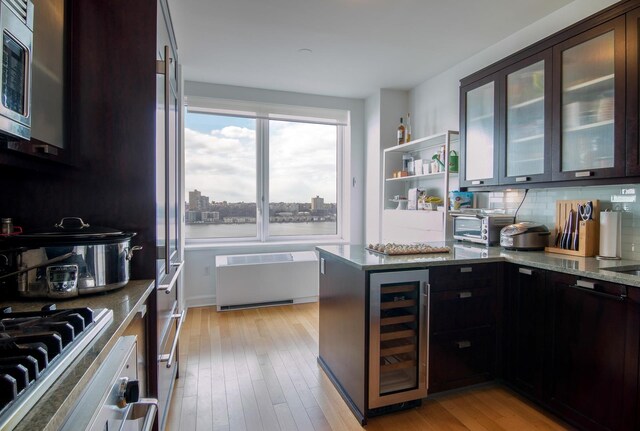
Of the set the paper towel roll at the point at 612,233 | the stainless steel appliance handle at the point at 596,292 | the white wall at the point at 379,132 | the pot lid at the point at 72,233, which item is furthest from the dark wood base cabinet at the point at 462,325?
the white wall at the point at 379,132

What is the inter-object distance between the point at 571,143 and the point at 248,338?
9.48 ft

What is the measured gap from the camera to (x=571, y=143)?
6.94ft

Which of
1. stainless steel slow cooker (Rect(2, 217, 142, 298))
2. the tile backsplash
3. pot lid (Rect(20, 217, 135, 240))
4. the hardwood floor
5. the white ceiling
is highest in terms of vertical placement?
the white ceiling

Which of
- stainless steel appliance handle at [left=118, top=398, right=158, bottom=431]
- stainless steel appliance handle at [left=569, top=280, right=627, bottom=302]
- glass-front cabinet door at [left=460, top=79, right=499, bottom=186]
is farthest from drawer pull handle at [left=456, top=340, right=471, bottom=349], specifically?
stainless steel appliance handle at [left=118, top=398, right=158, bottom=431]

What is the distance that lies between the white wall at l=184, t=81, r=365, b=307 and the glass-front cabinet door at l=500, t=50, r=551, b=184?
7.69ft

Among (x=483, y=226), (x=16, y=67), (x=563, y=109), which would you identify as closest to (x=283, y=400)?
(x=483, y=226)

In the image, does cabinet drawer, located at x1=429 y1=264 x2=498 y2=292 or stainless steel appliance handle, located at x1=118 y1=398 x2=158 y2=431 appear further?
cabinet drawer, located at x1=429 y1=264 x2=498 y2=292

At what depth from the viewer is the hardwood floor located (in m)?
1.93

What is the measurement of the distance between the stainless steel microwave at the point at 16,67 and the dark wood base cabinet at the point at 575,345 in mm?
2394

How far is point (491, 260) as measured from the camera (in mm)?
2186

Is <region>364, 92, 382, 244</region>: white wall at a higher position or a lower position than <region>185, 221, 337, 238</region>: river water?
higher

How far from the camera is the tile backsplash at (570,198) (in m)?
2.07

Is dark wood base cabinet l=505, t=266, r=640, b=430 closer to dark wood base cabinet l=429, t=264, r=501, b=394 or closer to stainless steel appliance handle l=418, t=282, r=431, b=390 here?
dark wood base cabinet l=429, t=264, r=501, b=394

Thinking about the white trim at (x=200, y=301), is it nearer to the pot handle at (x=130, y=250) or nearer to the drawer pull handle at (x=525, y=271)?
the pot handle at (x=130, y=250)
